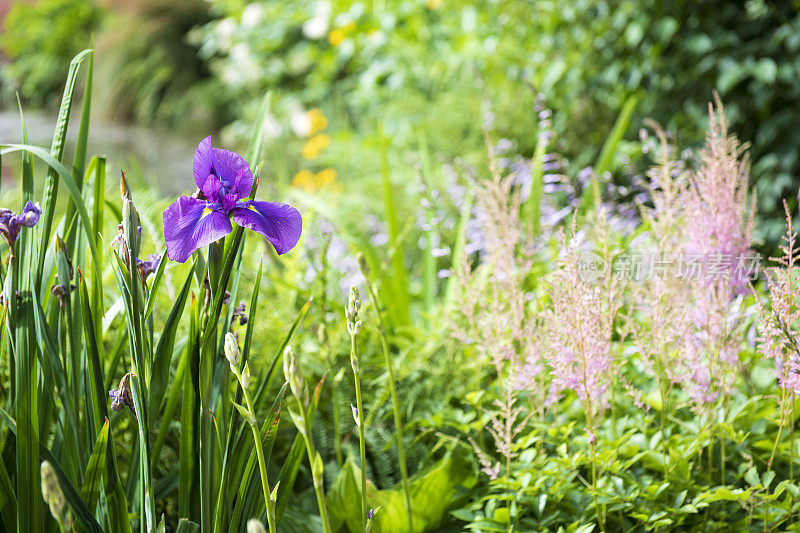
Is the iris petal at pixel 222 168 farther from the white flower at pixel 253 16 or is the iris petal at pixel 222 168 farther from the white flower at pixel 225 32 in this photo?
the white flower at pixel 225 32

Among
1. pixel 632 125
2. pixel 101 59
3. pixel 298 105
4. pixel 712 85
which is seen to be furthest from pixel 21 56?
pixel 712 85

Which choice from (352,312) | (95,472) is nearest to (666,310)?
(352,312)

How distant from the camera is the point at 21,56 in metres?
5.09

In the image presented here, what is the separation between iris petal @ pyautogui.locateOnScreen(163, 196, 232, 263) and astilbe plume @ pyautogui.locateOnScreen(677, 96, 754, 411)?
2.36ft

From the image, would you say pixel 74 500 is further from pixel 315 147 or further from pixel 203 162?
pixel 315 147

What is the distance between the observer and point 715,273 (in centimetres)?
112

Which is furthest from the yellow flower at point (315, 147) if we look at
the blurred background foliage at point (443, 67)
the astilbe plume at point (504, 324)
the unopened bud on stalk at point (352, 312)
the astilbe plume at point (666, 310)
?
the unopened bud on stalk at point (352, 312)

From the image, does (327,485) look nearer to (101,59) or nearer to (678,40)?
(678,40)

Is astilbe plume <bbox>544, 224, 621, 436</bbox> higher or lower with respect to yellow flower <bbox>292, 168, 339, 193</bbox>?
lower

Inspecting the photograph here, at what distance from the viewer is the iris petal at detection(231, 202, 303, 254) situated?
2.41 feet

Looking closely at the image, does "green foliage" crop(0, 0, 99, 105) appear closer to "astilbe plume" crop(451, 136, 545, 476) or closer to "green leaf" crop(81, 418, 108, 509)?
"astilbe plume" crop(451, 136, 545, 476)

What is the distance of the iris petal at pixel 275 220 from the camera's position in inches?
28.9

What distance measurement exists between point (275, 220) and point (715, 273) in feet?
2.54

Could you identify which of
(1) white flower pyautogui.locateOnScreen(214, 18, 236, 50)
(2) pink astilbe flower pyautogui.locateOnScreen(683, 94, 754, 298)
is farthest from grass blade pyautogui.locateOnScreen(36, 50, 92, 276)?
(1) white flower pyautogui.locateOnScreen(214, 18, 236, 50)
